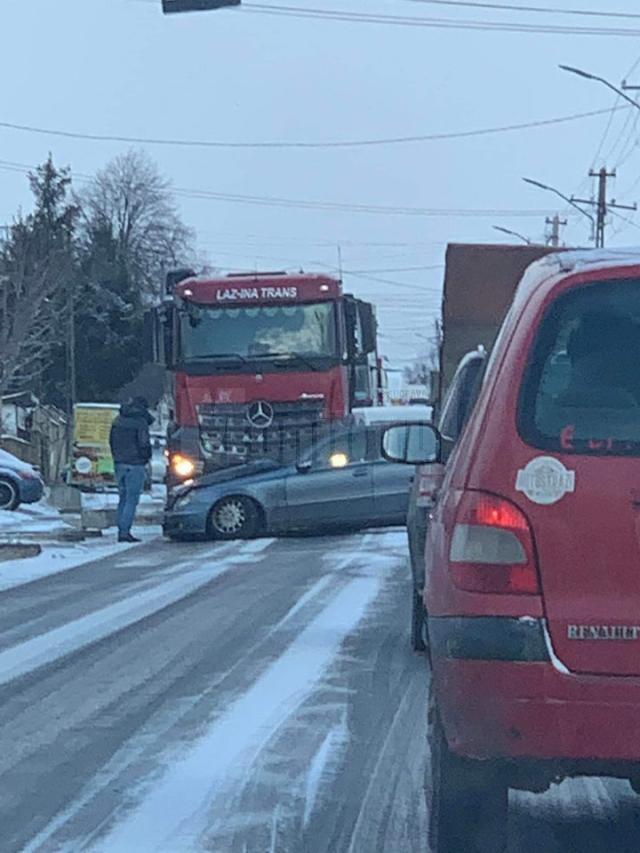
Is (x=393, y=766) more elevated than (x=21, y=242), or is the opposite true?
(x=21, y=242)

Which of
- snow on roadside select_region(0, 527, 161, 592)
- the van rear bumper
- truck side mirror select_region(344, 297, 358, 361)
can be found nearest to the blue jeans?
snow on roadside select_region(0, 527, 161, 592)

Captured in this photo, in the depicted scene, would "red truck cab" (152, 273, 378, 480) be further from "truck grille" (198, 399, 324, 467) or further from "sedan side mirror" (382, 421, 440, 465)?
"sedan side mirror" (382, 421, 440, 465)

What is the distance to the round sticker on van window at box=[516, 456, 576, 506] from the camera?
14.5 ft

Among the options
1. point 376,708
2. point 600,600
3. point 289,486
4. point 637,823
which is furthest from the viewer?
point 289,486

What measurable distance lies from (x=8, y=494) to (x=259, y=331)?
→ 370 inches

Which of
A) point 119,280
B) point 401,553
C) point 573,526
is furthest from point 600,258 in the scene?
point 119,280

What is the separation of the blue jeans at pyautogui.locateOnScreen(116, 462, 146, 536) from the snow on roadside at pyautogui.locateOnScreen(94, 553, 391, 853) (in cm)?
887

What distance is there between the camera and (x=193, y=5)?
567 inches

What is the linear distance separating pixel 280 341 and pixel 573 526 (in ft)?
57.0

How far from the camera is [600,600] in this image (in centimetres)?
439

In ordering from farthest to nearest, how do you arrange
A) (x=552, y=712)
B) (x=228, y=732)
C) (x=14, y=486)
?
(x=14, y=486), (x=228, y=732), (x=552, y=712)

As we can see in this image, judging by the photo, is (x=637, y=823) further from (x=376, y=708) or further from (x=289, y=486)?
(x=289, y=486)

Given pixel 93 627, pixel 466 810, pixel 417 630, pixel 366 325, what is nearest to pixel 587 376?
pixel 466 810

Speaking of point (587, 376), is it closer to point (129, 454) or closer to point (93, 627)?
point (93, 627)
